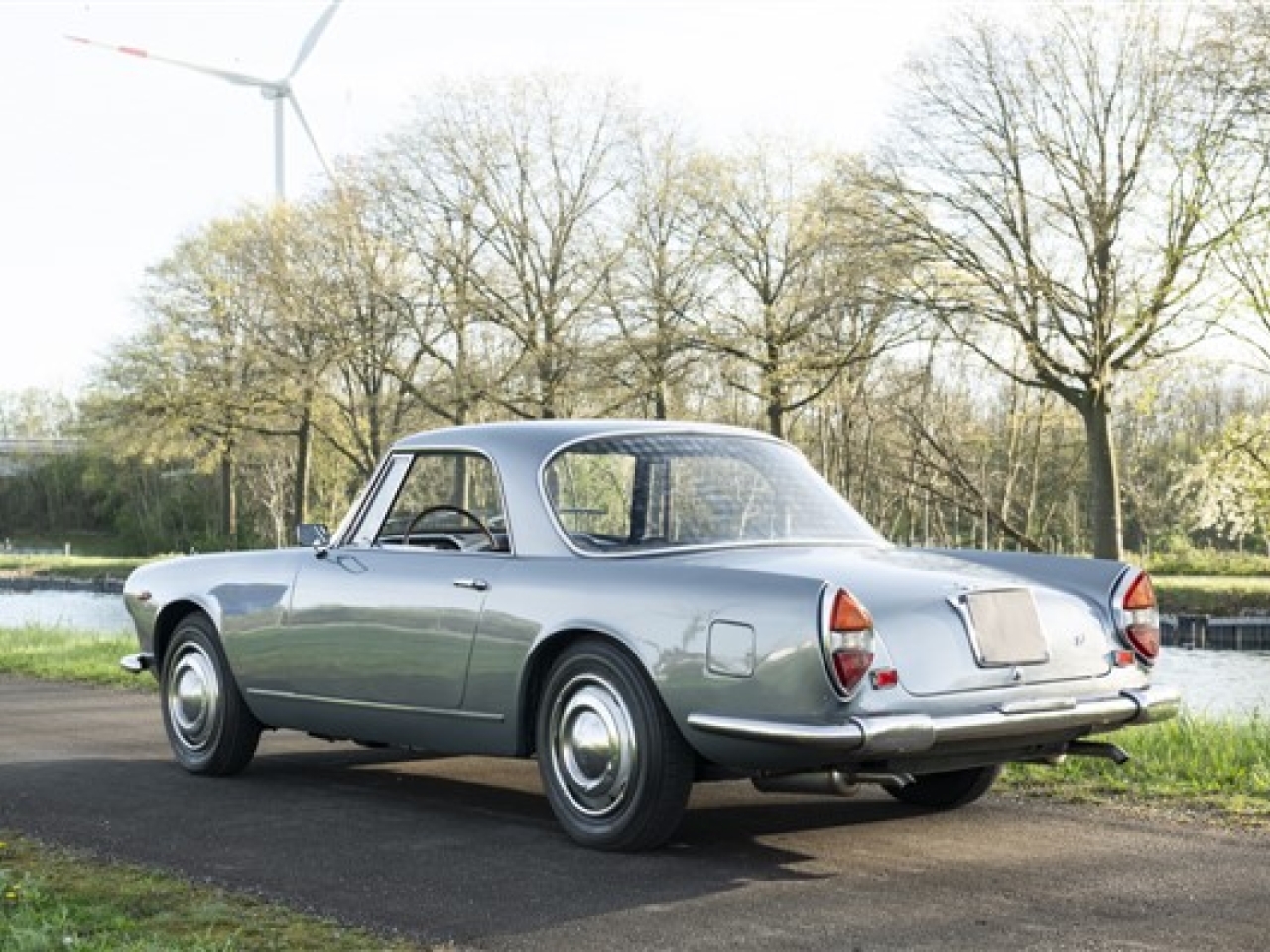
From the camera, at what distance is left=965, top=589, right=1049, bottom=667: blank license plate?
5.45 meters

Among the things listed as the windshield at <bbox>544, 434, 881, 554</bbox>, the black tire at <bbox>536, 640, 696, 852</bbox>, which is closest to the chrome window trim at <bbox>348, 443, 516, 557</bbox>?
the windshield at <bbox>544, 434, 881, 554</bbox>

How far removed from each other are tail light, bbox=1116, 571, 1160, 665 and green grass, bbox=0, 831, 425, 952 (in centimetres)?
285

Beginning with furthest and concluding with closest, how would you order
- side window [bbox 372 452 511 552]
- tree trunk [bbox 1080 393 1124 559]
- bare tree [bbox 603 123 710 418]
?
bare tree [bbox 603 123 710 418] → tree trunk [bbox 1080 393 1124 559] → side window [bbox 372 452 511 552]

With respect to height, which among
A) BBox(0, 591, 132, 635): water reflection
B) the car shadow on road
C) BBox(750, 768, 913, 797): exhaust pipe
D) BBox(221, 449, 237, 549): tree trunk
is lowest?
BBox(0, 591, 132, 635): water reflection

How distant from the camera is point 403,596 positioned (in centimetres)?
661

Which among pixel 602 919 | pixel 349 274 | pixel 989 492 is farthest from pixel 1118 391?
pixel 602 919

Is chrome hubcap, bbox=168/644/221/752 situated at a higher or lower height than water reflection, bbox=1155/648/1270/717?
higher

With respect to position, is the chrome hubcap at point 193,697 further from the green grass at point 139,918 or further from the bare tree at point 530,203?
the bare tree at point 530,203

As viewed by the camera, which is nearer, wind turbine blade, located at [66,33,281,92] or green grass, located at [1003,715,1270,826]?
green grass, located at [1003,715,1270,826]

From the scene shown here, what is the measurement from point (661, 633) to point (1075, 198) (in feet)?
93.4

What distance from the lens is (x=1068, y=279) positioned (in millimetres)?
32438

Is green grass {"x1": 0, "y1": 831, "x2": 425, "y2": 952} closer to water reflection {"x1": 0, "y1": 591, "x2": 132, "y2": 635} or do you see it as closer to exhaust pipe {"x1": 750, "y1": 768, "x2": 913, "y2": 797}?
exhaust pipe {"x1": 750, "y1": 768, "x2": 913, "y2": 797}

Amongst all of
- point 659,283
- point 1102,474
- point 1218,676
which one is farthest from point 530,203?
point 1218,676

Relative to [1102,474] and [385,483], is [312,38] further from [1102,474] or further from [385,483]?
[385,483]
